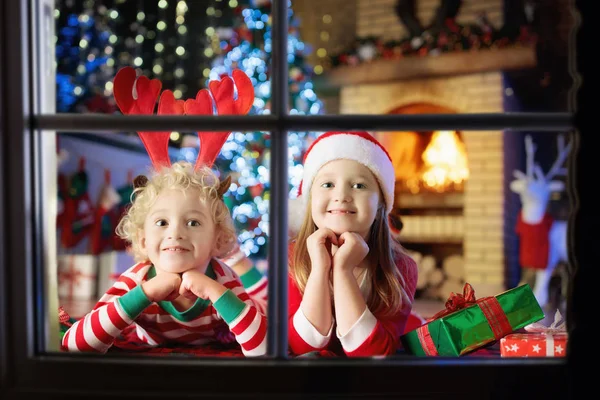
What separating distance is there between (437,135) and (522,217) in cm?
91

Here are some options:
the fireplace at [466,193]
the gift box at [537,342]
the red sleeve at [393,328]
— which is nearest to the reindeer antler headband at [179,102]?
the red sleeve at [393,328]

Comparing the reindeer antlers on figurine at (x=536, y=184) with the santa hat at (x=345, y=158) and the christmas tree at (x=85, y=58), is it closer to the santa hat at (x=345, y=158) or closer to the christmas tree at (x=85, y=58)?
the christmas tree at (x=85, y=58)

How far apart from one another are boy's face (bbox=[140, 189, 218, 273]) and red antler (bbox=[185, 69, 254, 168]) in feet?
0.27

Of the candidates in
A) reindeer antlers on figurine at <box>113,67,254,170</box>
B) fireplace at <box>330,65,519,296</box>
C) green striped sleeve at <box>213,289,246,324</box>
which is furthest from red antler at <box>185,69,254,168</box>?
fireplace at <box>330,65,519,296</box>

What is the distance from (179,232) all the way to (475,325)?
59 centimetres

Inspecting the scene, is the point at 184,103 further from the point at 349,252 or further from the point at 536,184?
the point at 536,184

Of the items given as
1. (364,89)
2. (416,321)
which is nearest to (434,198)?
(364,89)

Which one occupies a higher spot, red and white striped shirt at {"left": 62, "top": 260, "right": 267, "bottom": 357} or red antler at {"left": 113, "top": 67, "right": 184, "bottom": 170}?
red antler at {"left": 113, "top": 67, "right": 184, "bottom": 170}

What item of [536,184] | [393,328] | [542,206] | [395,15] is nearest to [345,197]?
[393,328]

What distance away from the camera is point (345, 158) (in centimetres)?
116

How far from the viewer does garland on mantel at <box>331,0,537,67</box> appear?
4488 mm

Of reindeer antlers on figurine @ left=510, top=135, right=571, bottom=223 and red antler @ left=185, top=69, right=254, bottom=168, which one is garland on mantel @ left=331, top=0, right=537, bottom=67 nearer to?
reindeer antlers on figurine @ left=510, top=135, right=571, bottom=223

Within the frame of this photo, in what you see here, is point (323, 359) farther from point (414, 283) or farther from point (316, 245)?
point (414, 283)

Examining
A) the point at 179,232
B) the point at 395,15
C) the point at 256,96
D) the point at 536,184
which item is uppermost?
the point at 395,15
